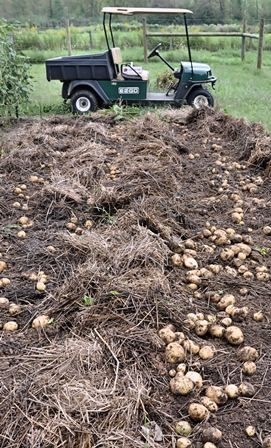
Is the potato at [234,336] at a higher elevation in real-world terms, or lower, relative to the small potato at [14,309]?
lower

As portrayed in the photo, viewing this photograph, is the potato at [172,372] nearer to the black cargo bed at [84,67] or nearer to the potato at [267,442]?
the potato at [267,442]

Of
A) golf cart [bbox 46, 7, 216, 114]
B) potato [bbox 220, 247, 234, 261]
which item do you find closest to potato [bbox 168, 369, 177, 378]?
potato [bbox 220, 247, 234, 261]

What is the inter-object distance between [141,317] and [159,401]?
46 centimetres

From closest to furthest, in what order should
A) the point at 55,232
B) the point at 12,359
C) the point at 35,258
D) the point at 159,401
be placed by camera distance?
→ the point at 159,401 < the point at 12,359 < the point at 35,258 < the point at 55,232

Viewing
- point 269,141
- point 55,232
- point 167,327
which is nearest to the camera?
point 167,327

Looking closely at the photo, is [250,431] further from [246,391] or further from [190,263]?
[190,263]

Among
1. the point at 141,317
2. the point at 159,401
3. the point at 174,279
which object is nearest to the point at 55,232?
the point at 174,279

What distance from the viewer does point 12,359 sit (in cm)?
201

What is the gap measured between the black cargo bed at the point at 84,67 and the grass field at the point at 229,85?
1.40 ft

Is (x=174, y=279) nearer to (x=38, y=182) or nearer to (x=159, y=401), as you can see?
(x=159, y=401)

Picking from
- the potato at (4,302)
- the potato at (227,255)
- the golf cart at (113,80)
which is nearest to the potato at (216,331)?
the potato at (227,255)

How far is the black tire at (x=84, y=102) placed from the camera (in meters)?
7.47

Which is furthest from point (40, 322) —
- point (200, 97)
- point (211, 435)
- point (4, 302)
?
point (200, 97)

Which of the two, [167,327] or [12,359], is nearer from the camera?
[12,359]
